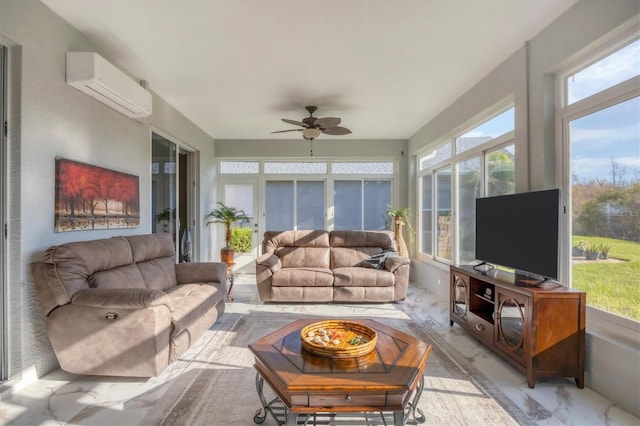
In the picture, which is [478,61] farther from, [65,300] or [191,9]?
[65,300]

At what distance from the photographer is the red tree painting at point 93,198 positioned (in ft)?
8.41

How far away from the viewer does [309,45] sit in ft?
9.57

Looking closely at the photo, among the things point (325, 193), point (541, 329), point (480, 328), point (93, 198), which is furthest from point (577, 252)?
point (325, 193)

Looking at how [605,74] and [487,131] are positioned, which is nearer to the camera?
[605,74]

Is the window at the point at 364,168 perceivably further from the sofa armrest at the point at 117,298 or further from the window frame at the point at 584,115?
the sofa armrest at the point at 117,298

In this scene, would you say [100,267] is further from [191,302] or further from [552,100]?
[552,100]

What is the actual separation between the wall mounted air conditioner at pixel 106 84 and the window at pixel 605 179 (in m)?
3.87

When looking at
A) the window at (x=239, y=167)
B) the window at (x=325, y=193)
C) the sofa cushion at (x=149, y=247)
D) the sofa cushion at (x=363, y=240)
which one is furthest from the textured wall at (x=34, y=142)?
the window at (x=325, y=193)

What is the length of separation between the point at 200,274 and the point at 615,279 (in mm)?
3674

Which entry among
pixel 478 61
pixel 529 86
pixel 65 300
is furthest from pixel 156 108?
pixel 529 86

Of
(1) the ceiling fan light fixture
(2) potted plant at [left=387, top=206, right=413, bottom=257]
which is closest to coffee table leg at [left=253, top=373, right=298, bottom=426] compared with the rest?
(1) the ceiling fan light fixture

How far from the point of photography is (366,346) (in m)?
1.74

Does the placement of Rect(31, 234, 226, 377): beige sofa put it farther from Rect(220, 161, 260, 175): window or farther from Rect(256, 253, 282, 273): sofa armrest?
Rect(220, 161, 260, 175): window

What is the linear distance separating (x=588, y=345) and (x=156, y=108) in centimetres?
497
